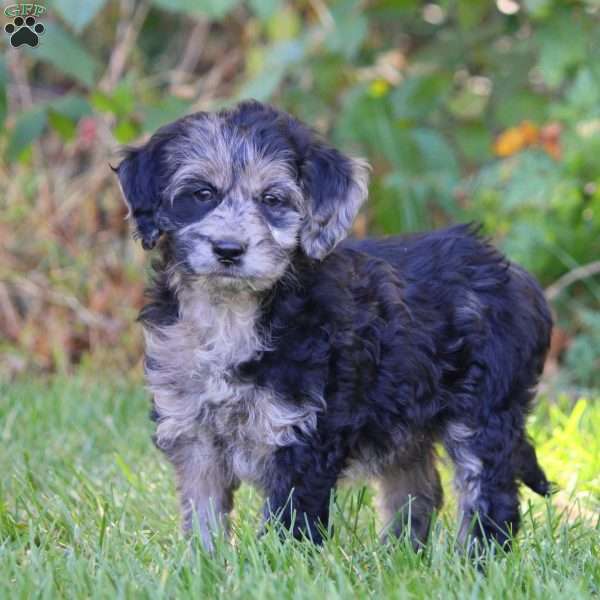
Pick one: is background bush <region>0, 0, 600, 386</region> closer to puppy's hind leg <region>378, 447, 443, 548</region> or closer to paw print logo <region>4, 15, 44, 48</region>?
paw print logo <region>4, 15, 44, 48</region>

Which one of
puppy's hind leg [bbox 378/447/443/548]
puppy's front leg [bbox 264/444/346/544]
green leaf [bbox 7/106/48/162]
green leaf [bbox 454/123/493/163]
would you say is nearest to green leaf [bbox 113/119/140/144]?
green leaf [bbox 7/106/48/162]

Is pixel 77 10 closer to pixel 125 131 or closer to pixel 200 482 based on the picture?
pixel 125 131

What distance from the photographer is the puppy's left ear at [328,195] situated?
4.15m

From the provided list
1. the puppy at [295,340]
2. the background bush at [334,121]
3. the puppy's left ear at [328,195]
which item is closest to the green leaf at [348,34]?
the background bush at [334,121]

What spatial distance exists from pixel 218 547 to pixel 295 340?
779 millimetres

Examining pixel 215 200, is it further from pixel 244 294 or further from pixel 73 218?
pixel 73 218

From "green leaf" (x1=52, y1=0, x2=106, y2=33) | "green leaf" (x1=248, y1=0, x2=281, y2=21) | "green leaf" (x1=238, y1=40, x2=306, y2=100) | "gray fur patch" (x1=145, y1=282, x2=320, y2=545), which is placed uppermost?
"green leaf" (x1=52, y1=0, x2=106, y2=33)

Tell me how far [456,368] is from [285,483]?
0.90m

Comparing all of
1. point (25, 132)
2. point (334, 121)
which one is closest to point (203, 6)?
point (25, 132)

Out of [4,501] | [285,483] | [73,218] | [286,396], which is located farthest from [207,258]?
[73,218]

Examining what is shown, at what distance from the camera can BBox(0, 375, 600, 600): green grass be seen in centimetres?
347

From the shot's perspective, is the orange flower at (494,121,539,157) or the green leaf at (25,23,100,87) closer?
the green leaf at (25,23,100,87)

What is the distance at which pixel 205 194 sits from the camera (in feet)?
13.5

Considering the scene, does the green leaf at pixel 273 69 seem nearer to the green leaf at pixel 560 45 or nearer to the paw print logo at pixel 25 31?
the paw print logo at pixel 25 31
